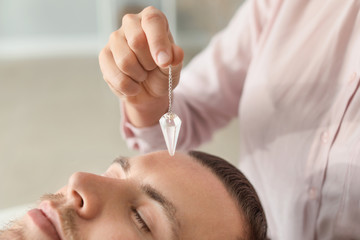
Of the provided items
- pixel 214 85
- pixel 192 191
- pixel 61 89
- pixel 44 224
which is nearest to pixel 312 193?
pixel 192 191

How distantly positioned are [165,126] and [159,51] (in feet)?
0.41

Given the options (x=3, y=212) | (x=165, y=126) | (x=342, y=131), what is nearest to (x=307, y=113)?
(x=342, y=131)

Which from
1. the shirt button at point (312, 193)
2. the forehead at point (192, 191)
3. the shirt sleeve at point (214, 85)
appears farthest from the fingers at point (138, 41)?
the shirt button at point (312, 193)

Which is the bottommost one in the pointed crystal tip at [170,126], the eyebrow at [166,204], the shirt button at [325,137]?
the eyebrow at [166,204]

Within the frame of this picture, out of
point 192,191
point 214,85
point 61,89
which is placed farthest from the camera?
point 61,89

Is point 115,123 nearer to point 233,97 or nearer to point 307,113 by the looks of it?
point 233,97

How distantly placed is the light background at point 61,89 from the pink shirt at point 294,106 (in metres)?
1.03

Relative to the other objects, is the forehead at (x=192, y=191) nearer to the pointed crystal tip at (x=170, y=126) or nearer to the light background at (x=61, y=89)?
the pointed crystal tip at (x=170, y=126)

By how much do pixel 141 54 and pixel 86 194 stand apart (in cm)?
25

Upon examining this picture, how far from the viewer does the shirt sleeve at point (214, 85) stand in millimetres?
923

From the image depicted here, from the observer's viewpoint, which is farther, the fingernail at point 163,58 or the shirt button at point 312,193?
the shirt button at point 312,193

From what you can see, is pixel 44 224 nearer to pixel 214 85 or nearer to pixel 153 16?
pixel 153 16

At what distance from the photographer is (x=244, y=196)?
0.69m

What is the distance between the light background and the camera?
1.92 meters
